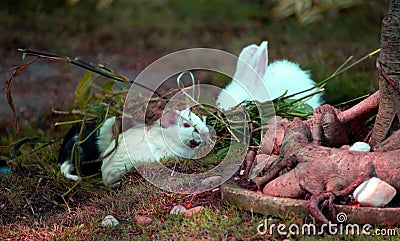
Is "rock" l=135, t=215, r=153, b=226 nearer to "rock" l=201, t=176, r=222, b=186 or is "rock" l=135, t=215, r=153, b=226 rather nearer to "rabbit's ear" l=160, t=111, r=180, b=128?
"rock" l=201, t=176, r=222, b=186

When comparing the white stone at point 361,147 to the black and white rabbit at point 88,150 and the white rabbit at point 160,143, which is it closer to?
the white rabbit at point 160,143

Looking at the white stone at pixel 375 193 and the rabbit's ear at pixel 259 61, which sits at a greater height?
the rabbit's ear at pixel 259 61

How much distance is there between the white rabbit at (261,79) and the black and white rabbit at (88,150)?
631 millimetres

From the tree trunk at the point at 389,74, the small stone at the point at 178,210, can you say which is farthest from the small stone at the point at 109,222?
the tree trunk at the point at 389,74

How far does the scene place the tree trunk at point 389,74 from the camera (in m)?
2.73

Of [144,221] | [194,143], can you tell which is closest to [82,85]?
[194,143]

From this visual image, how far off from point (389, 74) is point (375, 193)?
0.57 meters

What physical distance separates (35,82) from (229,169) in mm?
3780

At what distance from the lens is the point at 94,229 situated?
109 inches

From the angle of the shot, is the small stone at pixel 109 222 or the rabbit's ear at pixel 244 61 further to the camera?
the rabbit's ear at pixel 244 61

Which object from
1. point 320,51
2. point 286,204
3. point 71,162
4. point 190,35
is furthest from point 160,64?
point 286,204

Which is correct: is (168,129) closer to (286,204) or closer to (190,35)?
(286,204)

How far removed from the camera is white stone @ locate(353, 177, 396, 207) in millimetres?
2490

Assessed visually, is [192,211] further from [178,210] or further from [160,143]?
[160,143]
